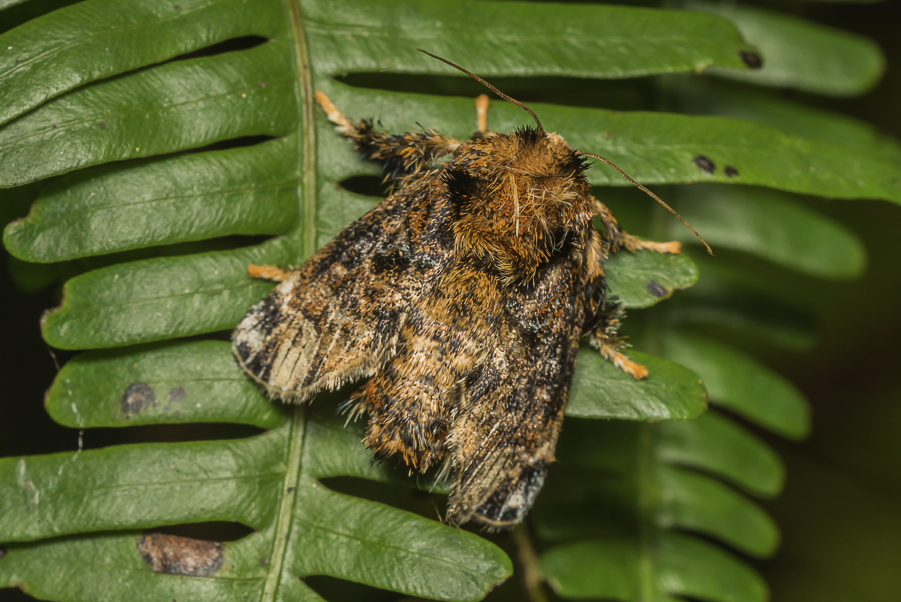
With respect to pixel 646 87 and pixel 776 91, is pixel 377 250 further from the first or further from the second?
pixel 776 91

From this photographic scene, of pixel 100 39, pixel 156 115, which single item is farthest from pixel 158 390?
pixel 100 39

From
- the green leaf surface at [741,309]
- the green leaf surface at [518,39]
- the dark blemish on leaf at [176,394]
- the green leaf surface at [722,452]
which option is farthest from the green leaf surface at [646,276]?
the dark blemish on leaf at [176,394]

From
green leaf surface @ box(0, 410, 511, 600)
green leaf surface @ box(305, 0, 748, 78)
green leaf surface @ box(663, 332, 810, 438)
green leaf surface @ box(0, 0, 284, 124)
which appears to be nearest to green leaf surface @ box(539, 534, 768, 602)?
green leaf surface @ box(663, 332, 810, 438)

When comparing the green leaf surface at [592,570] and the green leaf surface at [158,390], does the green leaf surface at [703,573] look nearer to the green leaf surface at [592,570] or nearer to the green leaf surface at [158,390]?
the green leaf surface at [592,570]

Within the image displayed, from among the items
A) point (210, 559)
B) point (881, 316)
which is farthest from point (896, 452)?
point (210, 559)

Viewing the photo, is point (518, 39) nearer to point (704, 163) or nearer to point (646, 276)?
point (704, 163)

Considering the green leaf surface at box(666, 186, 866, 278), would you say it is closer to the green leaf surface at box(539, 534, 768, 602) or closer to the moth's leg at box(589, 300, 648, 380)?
the moth's leg at box(589, 300, 648, 380)
